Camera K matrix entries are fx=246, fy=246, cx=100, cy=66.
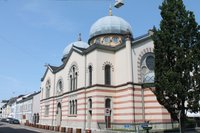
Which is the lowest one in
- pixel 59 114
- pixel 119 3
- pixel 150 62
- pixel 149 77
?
pixel 59 114

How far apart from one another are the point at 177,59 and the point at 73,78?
2161 centimetres

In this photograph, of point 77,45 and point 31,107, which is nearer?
point 77,45

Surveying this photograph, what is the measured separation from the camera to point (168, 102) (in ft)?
65.1

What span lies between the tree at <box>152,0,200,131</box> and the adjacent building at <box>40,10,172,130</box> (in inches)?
266

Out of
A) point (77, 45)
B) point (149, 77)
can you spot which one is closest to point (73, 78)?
point (149, 77)

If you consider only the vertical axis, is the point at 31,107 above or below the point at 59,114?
above

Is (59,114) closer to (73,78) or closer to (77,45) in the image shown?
(73,78)

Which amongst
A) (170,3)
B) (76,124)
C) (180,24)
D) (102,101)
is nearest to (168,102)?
(180,24)

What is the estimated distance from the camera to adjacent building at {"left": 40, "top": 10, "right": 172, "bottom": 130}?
98.1ft

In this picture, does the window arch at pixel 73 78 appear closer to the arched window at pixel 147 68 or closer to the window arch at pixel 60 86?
the window arch at pixel 60 86

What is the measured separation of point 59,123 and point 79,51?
14.1m

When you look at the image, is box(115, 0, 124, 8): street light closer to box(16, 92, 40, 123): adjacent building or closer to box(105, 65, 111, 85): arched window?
box(105, 65, 111, 85): arched window

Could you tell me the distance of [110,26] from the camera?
4000cm

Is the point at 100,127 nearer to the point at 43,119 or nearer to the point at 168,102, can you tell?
the point at 168,102
